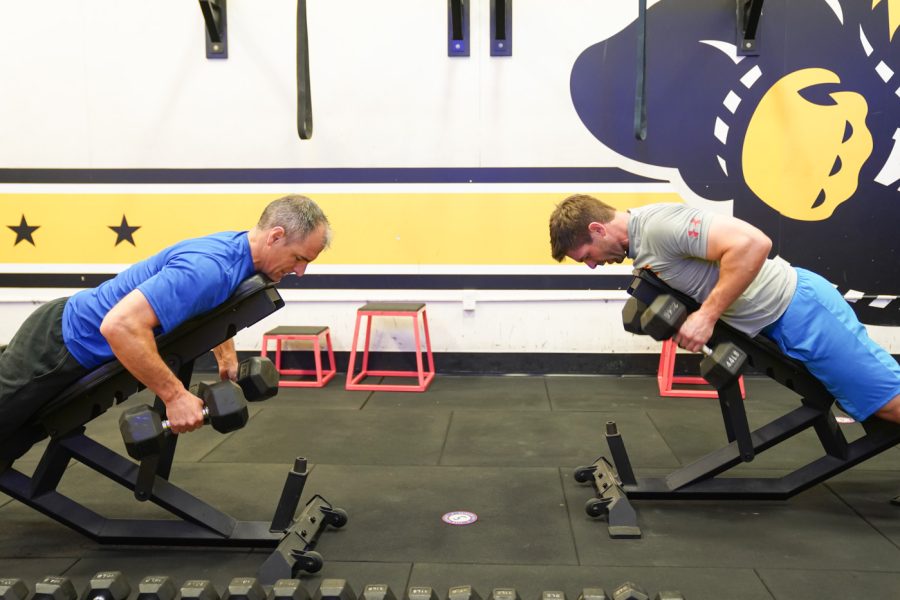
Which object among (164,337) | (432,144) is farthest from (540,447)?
(432,144)

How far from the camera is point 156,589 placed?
1682mm

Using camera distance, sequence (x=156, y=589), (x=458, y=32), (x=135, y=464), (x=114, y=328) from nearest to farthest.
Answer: (x=156, y=589) < (x=114, y=328) < (x=135, y=464) < (x=458, y=32)

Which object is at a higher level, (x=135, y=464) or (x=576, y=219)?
(x=576, y=219)

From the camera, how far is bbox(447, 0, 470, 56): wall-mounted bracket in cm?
416

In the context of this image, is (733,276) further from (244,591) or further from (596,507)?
(244,591)

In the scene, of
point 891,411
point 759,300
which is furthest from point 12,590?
point 891,411

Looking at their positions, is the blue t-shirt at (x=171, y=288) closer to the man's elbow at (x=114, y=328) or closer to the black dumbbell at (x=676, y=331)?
the man's elbow at (x=114, y=328)

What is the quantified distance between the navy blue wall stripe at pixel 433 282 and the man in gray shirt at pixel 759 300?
198 centimetres

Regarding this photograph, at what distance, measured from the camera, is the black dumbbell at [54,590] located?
166cm

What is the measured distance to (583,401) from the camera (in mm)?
3910

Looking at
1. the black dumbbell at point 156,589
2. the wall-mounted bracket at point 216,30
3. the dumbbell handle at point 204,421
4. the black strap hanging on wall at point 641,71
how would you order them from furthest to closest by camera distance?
the wall-mounted bracket at point 216,30 < the black strap hanging on wall at point 641,71 < the dumbbell handle at point 204,421 < the black dumbbell at point 156,589

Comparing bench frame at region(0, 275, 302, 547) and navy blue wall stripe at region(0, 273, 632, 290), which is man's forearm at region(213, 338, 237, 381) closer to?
bench frame at region(0, 275, 302, 547)

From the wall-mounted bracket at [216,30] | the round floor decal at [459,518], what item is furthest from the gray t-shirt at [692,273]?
the wall-mounted bracket at [216,30]

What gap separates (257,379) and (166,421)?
0.89ft
